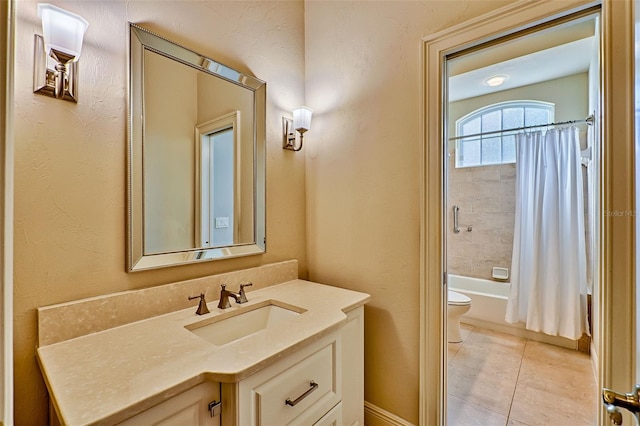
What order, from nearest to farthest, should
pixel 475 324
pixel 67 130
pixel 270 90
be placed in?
pixel 67 130, pixel 270 90, pixel 475 324

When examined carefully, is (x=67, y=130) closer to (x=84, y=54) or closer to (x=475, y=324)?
(x=84, y=54)

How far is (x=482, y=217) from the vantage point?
3.45 m

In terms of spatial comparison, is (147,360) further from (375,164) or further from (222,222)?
(375,164)

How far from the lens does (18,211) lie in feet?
3.20

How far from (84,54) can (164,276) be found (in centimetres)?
92

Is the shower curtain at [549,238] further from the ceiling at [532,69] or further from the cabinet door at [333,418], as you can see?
the cabinet door at [333,418]

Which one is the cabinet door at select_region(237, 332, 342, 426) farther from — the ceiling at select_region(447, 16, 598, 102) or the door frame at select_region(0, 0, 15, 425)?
the ceiling at select_region(447, 16, 598, 102)

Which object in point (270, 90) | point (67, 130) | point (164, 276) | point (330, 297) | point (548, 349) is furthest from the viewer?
point (548, 349)

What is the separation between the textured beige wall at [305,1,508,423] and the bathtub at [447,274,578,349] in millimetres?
1902

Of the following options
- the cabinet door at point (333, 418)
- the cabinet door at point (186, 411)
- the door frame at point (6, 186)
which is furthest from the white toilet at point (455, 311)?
the door frame at point (6, 186)

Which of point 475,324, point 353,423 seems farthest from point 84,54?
point 475,324

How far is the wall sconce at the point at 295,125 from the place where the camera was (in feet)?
5.78

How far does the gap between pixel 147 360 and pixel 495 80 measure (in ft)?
11.9

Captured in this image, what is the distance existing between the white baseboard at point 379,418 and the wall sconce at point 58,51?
6.66 ft
